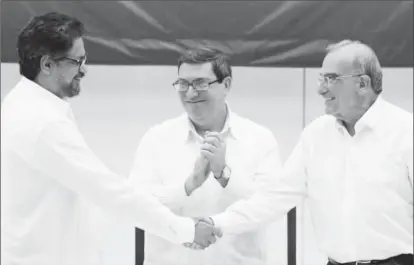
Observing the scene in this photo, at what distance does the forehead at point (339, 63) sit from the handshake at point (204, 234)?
2.51 ft

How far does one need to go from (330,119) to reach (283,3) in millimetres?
1233

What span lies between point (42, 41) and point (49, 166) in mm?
439

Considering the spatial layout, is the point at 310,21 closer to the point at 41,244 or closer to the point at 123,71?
the point at 123,71

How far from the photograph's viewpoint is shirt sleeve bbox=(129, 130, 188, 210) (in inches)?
93.2

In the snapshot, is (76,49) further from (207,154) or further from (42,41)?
(207,154)

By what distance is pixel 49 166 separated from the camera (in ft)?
6.19

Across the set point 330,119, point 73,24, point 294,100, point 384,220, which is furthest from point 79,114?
point 384,220

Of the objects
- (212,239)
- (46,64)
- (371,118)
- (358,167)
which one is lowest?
(212,239)

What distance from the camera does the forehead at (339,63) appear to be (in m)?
2.12

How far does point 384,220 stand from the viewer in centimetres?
201

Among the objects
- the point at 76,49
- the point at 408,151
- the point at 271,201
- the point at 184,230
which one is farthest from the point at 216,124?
the point at 408,151

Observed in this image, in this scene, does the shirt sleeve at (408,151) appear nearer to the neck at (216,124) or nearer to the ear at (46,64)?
the neck at (216,124)

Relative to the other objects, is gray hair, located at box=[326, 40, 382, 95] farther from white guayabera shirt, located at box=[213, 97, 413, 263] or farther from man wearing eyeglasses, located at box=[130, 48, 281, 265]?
man wearing eyeglasses, located at box=[130, 48, 281, 265]

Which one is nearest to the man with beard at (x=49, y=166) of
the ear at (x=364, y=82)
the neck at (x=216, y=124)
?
the neck at (x=216, y=124)
